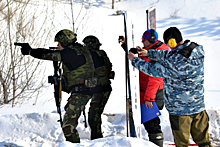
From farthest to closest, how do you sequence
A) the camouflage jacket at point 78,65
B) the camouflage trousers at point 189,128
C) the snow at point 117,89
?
1. the snow at point 117,89
2. the camouflage jacket at point 78,65
3. the camouflage trousers at point 189,128

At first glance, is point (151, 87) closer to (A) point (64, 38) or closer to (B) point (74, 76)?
(B) point (74, 76)

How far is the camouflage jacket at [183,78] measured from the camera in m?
2.91

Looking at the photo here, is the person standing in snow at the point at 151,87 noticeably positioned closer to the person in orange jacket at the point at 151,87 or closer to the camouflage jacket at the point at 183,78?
the person in orange jacket at the point at 151,87

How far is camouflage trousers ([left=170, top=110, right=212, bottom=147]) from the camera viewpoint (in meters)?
2.98

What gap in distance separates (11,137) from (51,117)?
28.8 inches

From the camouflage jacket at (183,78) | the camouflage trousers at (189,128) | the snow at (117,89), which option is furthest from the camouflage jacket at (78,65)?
the camouflage trousers at (189,128)

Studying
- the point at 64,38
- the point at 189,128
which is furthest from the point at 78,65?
the point at 189,128

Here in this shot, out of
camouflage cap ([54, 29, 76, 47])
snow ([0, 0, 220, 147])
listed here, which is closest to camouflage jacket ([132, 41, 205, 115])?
snow ([0, 0, 220, 147])

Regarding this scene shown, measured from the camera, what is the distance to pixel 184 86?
9.74 ft

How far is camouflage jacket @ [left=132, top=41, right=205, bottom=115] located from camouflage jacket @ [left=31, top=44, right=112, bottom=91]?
1039 mm

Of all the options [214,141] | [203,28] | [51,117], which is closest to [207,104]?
[214,141]

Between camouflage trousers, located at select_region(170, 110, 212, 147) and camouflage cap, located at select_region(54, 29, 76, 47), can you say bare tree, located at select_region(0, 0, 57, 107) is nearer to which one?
camouflage cap, located at select_region(54, 29, 76, 47)

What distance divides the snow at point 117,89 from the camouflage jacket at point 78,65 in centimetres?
85

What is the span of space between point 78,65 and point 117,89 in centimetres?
629
